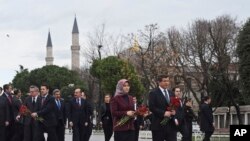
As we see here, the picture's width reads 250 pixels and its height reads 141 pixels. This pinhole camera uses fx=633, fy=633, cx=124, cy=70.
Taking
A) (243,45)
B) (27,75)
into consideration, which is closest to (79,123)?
(243,45)

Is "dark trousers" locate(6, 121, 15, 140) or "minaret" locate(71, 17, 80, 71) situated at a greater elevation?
"minaret" locate(71, 17, 80, 71)

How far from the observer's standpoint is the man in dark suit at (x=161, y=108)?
13188 mm

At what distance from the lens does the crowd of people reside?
40.0 feet

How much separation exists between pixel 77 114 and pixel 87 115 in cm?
46

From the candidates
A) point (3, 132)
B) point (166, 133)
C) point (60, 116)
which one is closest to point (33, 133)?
point (3, 132)

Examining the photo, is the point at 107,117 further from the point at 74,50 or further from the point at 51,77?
the point at 74,50

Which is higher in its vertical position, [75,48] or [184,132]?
[75,48]

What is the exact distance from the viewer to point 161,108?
1323 centimetres

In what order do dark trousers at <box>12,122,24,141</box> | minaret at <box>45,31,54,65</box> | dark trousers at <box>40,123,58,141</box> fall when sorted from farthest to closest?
minaret at <box>45,31,54,65</box>
dark trousers at <box>12,122,24,141</box>
dark trousers at <box>40,123,58,141</box>

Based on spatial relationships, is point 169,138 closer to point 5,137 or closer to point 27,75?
point 5,137

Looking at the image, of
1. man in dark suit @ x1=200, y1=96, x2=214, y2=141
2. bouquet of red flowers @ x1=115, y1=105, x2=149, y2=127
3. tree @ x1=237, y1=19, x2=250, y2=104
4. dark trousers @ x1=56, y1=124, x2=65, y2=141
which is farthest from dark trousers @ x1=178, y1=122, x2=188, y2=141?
tree @ x1=237, y1=19, x2=250, y2=104

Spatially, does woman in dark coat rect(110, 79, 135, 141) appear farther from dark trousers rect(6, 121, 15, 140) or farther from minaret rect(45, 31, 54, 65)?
minaret rect(45, 31, 54, 65)

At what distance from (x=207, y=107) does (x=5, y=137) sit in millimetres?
6661

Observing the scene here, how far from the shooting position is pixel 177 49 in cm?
5653
